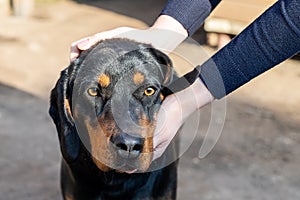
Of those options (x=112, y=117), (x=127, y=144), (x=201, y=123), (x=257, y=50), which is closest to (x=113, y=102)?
(x=112, y=117)

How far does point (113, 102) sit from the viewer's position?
1.84 m

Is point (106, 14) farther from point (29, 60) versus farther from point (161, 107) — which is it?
point (161, 107)

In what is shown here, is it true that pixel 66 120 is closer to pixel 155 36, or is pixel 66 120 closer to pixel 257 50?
pixel 155 36

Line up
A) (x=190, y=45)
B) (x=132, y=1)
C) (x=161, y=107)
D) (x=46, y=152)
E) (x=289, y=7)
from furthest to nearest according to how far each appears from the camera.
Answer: (x=132, y=1) < (x=46, y=152) < (x=190, y=45) < (x=161, y=107) < (x=289, y=7)

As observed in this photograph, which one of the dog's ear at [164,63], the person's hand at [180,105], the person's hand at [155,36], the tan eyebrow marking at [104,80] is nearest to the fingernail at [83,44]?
the person's hand at [155,36]

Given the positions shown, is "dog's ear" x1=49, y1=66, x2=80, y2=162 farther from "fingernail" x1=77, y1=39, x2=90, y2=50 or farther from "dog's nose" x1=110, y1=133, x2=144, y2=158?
"dog's nose" x1=110, y1=133, x2=144, y2=158

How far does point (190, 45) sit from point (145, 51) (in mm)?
350

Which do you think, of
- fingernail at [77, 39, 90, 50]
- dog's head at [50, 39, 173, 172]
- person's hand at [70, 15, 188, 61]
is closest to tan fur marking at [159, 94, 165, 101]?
dog's head at [50, 39, 173, 172]

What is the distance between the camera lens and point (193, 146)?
3.28 m

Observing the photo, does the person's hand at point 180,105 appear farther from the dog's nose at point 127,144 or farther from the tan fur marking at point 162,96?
the tan fur marking at point 162,96

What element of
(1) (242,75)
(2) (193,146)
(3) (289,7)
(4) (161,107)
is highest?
(3) (289,7)

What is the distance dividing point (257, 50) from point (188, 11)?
1.26 ft

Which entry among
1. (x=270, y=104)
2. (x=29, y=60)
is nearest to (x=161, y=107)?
(x=270, y=104)

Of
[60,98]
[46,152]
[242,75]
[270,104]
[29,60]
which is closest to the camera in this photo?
[242,75]
